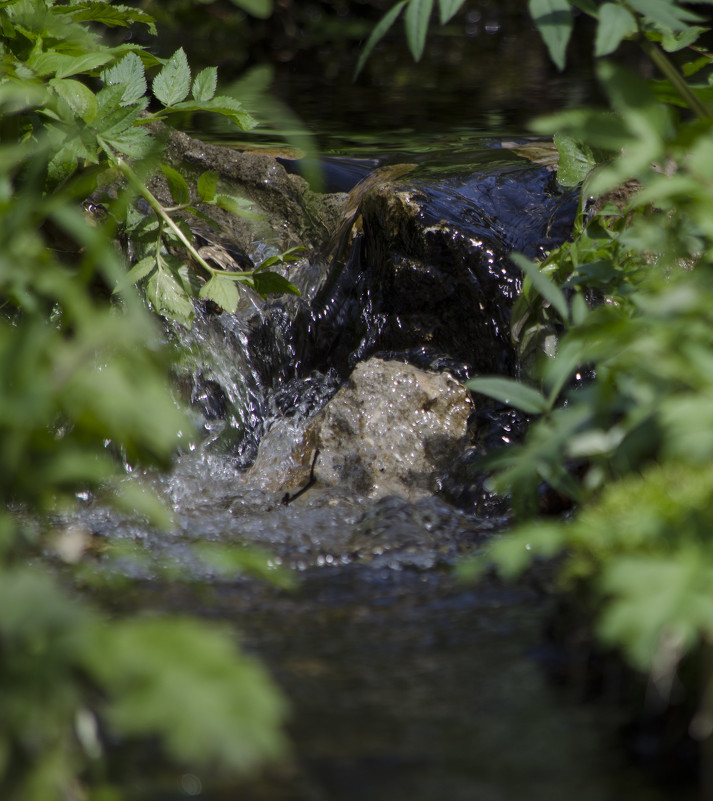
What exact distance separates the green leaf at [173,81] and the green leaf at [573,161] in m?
1.13

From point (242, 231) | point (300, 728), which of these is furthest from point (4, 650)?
point (242, 231)

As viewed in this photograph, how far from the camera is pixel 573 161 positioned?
286 cm

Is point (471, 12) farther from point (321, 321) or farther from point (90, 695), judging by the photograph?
point (90, 695)

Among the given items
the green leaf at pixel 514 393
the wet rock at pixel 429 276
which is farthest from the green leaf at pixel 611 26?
the wet rock at pixel 429 276

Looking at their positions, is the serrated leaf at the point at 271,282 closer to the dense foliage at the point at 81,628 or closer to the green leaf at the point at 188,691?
the dense foliage at the point at 81,628

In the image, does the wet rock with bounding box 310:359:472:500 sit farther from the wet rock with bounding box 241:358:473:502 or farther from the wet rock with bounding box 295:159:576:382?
the wet rock with bounding box 295:159:576:382

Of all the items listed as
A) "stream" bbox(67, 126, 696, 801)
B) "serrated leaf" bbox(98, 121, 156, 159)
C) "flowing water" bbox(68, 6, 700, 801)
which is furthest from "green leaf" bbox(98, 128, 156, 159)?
"stream" bbox(67, 126, 696, 801)

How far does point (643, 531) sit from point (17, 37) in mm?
2290

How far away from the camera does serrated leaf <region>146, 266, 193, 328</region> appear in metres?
2.86

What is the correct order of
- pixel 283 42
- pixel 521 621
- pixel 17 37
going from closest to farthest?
1. pixel 521 621
2. pixel 17 37
3. pixel 283 42

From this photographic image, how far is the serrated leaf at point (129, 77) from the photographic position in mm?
2717

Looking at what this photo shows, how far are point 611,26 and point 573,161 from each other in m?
1.23

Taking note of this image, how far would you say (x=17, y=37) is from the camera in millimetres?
2693

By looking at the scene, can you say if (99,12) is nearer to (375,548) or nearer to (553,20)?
(553,20)
